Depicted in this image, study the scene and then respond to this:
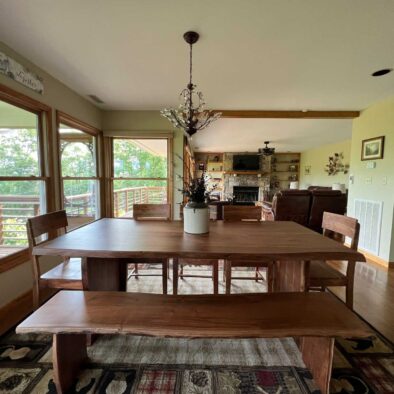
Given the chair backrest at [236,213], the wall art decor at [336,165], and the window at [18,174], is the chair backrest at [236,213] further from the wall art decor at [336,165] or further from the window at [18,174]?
the wall art decor at [336,165]

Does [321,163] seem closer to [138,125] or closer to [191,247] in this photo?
[138,125]

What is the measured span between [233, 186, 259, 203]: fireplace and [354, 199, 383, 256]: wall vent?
654cm

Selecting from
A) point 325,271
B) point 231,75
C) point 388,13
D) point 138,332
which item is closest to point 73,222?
point 138,332

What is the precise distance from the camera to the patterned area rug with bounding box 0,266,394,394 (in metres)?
1.31

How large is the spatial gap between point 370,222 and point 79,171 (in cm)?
444

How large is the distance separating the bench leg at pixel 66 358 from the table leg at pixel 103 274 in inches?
13.1

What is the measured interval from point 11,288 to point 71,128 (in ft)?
6.89

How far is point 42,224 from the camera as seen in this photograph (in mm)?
1738

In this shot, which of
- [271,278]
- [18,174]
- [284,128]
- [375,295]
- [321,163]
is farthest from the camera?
[321,163]

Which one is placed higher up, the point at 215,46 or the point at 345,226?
the point at 215,46

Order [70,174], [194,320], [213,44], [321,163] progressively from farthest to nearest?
[321,163] → [70,174] → [213,44] → [194,320]

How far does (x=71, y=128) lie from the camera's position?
318 centimetres

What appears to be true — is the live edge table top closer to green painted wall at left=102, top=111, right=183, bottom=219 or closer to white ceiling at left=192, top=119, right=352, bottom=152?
green painted wall at left=102, top=111, right=183, bottom=219

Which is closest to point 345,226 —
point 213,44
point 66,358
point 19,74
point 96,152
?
point 213,44
